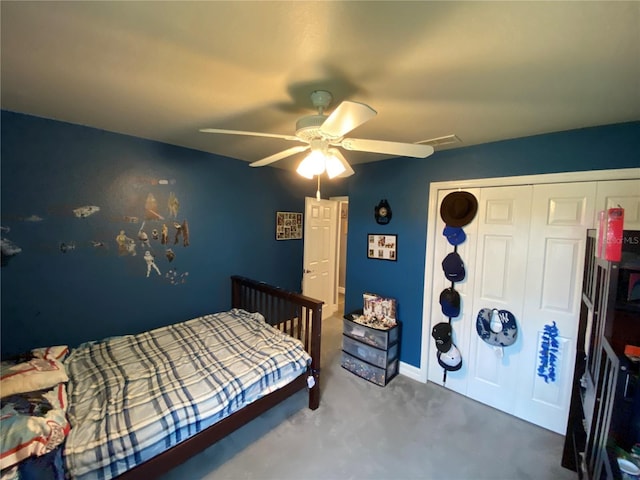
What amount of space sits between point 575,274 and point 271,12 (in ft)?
8.26

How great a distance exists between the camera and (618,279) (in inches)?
45.1

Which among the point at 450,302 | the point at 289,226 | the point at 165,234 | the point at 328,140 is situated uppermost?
the point at 328,140

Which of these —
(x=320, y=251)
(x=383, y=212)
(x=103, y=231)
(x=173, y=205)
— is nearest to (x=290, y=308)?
(x=383, y=212)

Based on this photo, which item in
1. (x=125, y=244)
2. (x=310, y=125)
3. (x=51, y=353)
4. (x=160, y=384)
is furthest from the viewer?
→ (x=125, y=244)

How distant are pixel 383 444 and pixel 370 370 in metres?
0.78

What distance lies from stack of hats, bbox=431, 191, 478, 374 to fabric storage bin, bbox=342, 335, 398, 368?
45cm

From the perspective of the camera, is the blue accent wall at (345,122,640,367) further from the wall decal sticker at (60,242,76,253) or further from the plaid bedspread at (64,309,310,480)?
the wall decal sticker at (60,242,76,253)

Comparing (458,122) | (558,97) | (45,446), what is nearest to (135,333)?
(45,446)

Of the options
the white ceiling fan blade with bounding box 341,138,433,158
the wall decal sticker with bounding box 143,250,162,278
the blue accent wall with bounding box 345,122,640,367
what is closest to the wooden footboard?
the wall decal sticker with bounding box 143,250,162,278

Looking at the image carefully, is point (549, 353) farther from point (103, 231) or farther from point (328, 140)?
point (103, 231)

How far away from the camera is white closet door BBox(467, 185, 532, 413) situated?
2158 mm

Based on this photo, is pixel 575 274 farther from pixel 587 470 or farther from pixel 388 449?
pixel 388 449

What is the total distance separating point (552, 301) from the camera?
2.03 meters

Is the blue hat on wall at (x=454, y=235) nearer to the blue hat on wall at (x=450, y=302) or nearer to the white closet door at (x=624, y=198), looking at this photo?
the blue hat on wall at (x=450, y=302)
